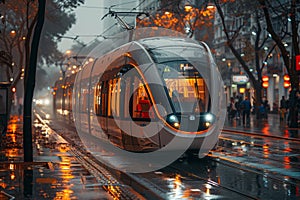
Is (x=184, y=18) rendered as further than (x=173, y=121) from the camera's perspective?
Yes

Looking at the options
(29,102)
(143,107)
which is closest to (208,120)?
(143,107)

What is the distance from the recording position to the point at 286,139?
107 ft

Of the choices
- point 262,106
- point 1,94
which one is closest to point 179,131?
point 1,94

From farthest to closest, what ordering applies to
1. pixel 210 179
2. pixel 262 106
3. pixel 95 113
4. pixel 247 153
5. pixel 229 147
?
pixel 262 106
pixel 95 113
pixel 229 147
pixel 247 153
pixel 210 179

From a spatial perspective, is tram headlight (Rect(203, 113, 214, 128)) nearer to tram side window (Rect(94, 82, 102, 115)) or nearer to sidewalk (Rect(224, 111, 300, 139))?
tram side window (Rect(94, 82, 102, 115))

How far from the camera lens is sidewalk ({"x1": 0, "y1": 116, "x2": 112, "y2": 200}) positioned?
44.6 ft

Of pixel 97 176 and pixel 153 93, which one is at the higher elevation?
pixel 153 93

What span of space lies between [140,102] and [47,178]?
5.87 m

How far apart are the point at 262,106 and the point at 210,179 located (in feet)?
128

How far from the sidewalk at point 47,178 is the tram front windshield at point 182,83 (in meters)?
3.49

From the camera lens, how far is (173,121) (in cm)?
2028

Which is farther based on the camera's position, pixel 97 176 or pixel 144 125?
pixel 144 125

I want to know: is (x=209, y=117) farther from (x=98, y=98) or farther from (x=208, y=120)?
(x=98, y=98)

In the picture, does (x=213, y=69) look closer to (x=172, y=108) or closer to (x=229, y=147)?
(x=172, y=108)
